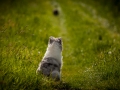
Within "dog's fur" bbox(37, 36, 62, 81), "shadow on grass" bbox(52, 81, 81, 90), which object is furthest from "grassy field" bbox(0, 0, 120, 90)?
"dog's fur" bbox(37, 36, 62, 81)

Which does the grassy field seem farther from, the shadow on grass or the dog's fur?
the dog's fur

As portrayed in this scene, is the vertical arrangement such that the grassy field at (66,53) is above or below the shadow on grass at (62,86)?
above

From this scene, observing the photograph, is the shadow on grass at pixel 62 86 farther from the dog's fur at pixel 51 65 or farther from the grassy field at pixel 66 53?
the dog's fur at pixel 51 65

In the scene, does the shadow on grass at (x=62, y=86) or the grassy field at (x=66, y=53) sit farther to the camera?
the shadow on grass at (x=62, y=86)

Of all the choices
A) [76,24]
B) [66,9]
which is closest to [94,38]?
[76,24]

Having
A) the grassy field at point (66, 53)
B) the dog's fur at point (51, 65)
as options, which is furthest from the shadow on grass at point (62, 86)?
the dog's fur at point (51, 65)

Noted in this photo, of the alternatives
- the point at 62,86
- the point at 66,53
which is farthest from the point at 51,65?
the point at 66,53

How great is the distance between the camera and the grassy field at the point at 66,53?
8984mm

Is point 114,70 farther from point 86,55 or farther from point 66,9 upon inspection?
point 66,9

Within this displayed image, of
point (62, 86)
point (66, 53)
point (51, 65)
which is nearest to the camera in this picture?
point (62, 86)

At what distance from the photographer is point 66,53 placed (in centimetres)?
1809

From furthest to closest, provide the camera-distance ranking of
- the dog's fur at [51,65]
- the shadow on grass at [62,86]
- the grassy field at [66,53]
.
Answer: the dog's fur at [51,65], the shadow on grass at [62,86], the grassy field at [66,53]

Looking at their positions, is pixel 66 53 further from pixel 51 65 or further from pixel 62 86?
pixel 62 86

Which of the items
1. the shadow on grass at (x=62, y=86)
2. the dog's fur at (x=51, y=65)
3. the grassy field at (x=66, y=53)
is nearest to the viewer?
the grassy field at (x=66, y=53)
